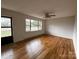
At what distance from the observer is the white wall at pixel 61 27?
360 inches

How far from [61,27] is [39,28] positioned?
2.91 m

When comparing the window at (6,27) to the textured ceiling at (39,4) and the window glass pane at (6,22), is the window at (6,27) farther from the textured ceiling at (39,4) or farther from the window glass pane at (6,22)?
the textured ceiling at (39,4)

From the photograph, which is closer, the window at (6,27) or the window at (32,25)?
the window at (6,27)

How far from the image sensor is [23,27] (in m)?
8.08

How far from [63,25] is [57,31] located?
4.29 feet

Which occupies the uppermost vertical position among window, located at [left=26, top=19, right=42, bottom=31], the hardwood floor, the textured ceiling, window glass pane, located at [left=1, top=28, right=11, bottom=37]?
the textured ceiling

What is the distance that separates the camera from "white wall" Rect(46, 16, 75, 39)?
9134mm

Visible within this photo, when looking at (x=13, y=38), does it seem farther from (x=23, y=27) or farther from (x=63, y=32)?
(x=63, y=32)

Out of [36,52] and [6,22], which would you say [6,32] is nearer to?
[6,22]

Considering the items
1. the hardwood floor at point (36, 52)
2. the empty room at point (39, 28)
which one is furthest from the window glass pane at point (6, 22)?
the hardwood floor at point (36, 52)

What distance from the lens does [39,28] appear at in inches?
476

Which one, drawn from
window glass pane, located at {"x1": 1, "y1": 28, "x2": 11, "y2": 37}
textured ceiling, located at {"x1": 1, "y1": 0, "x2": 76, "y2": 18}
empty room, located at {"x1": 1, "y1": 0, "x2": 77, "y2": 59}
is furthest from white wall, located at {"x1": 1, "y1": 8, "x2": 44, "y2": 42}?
textured ceiling, located at {"x1": 1, "y1": 0, "x2": 76, "y2": 18}

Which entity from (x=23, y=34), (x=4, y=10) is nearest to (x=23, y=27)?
(x=23, y=34)

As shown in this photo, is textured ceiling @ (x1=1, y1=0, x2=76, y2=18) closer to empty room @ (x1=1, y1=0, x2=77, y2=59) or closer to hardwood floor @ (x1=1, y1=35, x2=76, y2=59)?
empty room @ (x1=1, y1=0, x2=77, y2=59)
